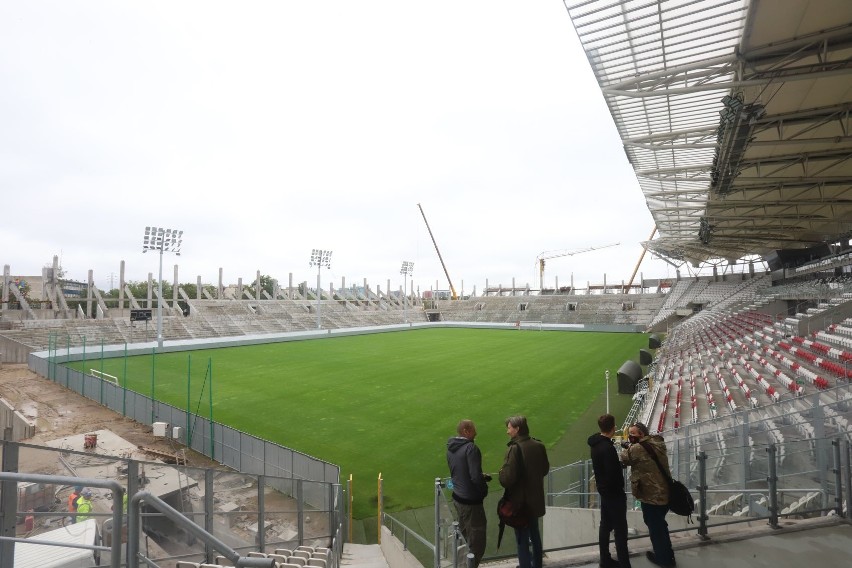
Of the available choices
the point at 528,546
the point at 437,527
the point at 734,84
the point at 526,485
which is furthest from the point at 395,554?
the point at 734,84

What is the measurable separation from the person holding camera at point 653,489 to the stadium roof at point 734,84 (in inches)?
333

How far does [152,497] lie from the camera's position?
2105 millimetres

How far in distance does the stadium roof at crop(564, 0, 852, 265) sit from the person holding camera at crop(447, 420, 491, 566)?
902 cm

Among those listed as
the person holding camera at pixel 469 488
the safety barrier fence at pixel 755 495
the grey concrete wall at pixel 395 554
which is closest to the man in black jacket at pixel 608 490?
the safety barrier fence at pixel 755 495

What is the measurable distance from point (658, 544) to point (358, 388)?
17153mm

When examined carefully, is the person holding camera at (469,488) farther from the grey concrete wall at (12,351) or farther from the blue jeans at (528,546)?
the grey concrete wall at (12,351)

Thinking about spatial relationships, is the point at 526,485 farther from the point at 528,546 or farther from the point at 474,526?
Answer: the point at 474,526

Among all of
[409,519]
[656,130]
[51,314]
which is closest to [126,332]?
[51,314]

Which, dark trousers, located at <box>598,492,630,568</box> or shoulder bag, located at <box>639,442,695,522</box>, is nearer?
dark trousers, located at <box>598,492,630,568</box>

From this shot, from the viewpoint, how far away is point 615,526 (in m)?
3.94

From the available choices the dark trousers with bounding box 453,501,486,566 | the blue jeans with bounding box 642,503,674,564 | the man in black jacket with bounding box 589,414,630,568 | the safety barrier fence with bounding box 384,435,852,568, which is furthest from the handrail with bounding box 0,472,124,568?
the blue jeans with bounding box 642,503,674,564

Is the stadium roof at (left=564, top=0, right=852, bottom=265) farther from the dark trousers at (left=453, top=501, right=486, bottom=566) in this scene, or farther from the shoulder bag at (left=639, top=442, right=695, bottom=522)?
the dark trousers at (left=453, top=501, right=486, bottom=566)

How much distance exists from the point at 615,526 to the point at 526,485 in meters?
0.86

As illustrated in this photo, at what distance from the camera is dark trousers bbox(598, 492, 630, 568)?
3881 millimetres
